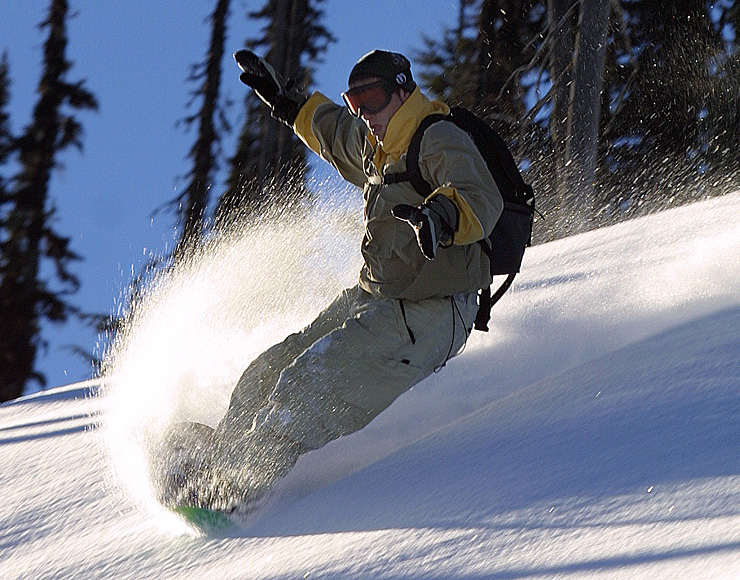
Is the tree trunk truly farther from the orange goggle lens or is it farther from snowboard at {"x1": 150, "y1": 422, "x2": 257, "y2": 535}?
snowboard at {"x1": 150, "y1": 422, "x2": 257, "y2": 535}

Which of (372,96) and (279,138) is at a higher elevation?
(279,138)

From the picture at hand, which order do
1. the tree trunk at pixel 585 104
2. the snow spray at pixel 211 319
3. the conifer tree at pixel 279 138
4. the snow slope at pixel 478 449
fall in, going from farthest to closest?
the conifer tree at pixel 279 138
the tree trunk at pixel 585 104
the snow spray at pixel 211 319
the snow slope at pixel 478 449

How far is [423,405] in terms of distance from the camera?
3252 millimetres

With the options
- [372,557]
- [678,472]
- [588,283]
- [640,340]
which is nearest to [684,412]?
[678,472]

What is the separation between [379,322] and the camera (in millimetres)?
2881

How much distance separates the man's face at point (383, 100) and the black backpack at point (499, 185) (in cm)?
12

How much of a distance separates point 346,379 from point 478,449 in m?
0.49

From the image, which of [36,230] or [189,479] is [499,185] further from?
[36,230]

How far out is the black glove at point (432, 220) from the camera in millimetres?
2453

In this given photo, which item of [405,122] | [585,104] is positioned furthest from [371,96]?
[585,104]

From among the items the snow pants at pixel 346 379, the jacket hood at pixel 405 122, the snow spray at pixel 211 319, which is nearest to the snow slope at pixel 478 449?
the snow spray at pixel 211 319

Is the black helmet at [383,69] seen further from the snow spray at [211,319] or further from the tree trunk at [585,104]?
the tree trunk at [585,104]

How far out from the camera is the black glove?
2453 millimetres

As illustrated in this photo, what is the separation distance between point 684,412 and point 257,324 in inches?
102
